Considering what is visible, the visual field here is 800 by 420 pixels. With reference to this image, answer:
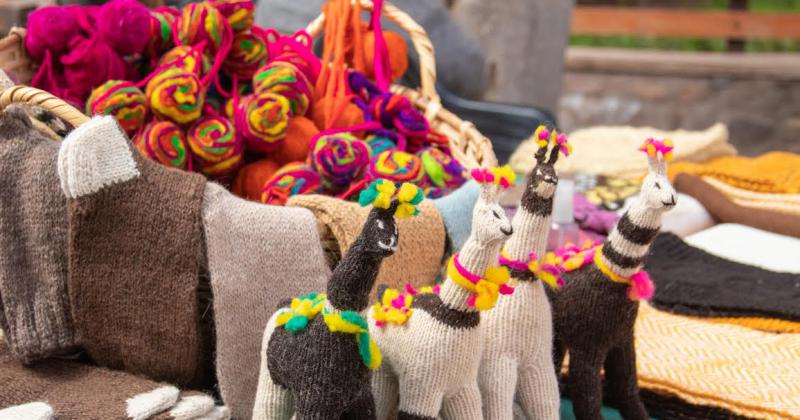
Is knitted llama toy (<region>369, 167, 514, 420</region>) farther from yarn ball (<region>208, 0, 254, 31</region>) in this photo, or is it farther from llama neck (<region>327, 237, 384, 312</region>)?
yarn ball (<region>208, 0, 254, 31</region>)

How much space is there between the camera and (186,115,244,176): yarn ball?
0.91 m

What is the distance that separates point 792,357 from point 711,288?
0.18 meters

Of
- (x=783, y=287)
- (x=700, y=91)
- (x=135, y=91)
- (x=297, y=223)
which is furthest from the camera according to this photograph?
(x=700, y=91)

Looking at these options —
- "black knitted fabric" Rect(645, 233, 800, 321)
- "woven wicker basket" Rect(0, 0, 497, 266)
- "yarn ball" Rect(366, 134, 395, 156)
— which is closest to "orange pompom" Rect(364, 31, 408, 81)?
"woven wicker basket" Rect(0, 0, 497, 266)

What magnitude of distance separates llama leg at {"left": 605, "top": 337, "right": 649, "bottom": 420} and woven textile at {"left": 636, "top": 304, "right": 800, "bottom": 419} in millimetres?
106

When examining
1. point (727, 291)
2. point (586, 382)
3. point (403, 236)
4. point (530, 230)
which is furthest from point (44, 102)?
point (727, 291)

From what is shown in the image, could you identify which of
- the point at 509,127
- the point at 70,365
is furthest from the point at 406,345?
the point at 509,127

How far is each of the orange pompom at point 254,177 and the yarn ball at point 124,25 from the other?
0.63ft

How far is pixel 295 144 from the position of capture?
3.28ft

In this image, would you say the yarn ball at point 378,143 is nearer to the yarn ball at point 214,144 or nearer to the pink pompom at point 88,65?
the yarn ball at point 214,144

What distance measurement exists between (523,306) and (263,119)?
0.40m

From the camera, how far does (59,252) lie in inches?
27.9

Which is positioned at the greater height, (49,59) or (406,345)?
(49,59)

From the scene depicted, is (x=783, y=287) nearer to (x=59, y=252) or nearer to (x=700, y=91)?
(x=59, y=252)
